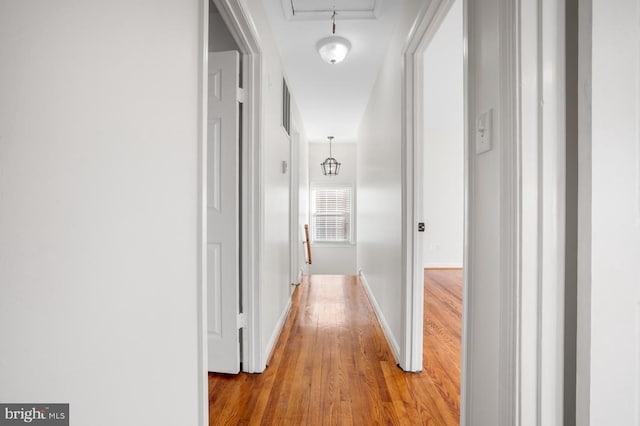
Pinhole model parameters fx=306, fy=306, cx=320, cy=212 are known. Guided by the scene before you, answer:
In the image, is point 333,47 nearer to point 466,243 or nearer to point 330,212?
point 466,243

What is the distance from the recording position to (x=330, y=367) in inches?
Answer: 83.2

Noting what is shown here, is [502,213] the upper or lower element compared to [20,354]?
upper

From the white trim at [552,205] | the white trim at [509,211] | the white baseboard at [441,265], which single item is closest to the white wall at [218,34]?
the white trim at [509,211]

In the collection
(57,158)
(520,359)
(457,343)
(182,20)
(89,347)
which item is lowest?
(457,343)

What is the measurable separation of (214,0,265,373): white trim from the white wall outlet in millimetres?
1366

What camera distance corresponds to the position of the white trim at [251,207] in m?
2.01

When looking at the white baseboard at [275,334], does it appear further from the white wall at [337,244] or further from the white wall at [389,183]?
the white wall at [337,244]

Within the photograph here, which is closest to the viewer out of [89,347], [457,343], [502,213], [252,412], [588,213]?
[89,347]

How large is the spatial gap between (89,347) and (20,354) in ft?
0.43

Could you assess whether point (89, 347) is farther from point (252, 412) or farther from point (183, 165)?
point (252, 412)

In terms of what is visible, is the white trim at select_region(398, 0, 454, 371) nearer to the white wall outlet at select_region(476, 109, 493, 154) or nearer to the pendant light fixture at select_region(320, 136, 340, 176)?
the white wall outlet at select_region(476, 109, 493, 154)

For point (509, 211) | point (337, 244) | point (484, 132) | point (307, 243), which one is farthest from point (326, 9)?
point (337, 244)

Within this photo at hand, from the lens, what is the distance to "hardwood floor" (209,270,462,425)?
1619 mm

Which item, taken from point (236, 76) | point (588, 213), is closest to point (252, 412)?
point (588, 213)
